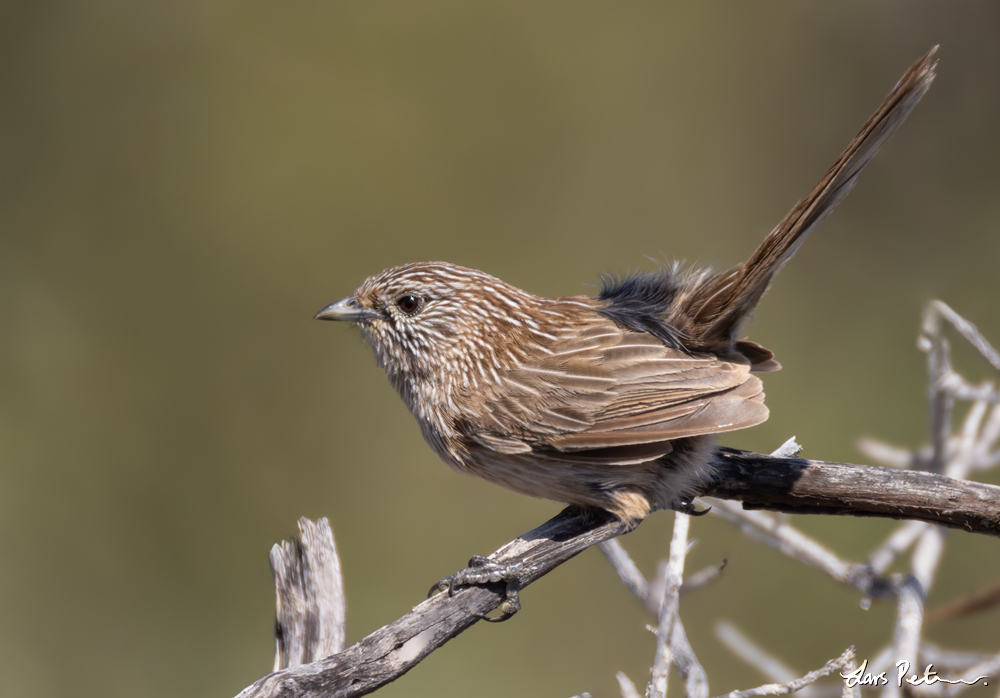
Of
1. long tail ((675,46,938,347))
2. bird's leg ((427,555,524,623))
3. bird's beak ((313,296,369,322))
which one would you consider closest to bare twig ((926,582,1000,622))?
long tail ((675,46,938,347))

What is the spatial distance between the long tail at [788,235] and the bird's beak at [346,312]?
104 cm

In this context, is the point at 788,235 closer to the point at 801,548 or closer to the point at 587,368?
the point at 587,368

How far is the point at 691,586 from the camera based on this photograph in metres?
2.29

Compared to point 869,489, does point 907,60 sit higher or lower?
higher

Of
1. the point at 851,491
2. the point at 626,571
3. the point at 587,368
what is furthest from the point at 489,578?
the point at 851,491

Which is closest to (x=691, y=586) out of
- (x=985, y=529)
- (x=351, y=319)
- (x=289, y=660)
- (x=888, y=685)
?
(x=888, y=685)

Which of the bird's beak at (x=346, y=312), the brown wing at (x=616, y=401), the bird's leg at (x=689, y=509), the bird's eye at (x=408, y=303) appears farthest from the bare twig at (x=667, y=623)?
the bird's beak at (x=346, y=312)

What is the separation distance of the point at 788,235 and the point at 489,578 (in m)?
1.18

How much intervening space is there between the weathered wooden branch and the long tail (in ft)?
1.37

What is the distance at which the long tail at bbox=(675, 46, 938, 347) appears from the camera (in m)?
1.84

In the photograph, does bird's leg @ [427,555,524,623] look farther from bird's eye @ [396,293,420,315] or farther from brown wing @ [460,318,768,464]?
bird's eye @ [396,293,420,315]

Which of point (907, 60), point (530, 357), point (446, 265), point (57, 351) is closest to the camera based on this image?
point (530, 357)

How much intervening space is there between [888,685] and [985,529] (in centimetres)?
48

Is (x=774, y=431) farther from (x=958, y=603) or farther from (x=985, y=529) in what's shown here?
(x=985, y=529)
